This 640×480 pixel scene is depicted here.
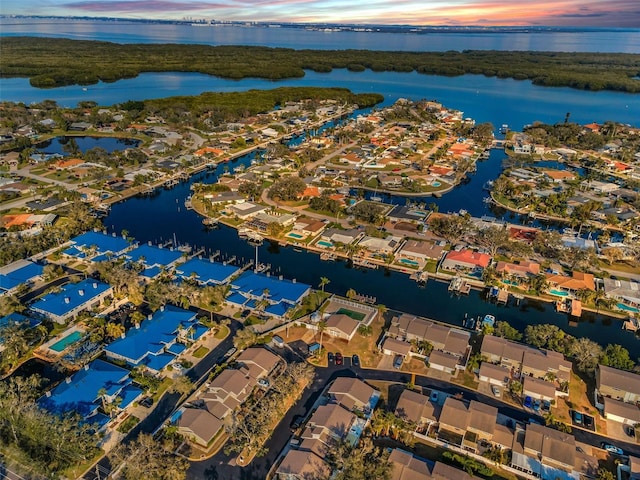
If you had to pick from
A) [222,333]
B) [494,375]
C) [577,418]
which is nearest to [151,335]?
[222,333]

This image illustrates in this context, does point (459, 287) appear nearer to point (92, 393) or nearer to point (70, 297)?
point (92, 393)

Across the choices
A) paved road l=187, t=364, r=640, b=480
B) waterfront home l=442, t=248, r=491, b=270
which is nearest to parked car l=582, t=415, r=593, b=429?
paved road l=187, t=364, r=640, b=480

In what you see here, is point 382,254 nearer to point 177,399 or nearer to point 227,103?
point 177,399

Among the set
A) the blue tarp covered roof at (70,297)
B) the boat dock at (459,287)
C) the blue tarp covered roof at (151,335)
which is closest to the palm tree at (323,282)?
the blue tarp covered roof at (151,335)

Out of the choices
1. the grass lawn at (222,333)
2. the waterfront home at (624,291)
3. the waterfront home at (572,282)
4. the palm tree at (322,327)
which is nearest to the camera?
the palm tree at (322,327)

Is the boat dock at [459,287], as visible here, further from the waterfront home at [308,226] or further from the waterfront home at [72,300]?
the waterfront home at [72,300]

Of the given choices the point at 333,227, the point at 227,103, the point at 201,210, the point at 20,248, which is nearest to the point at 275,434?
the point at 333,227

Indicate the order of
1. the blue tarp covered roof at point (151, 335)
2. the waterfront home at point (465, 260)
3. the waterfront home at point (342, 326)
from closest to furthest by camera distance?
the blue tarp covered roof at point (151, 335) → the waterfront home at point (342, 326) → the waterfront home at point (465, 260)
